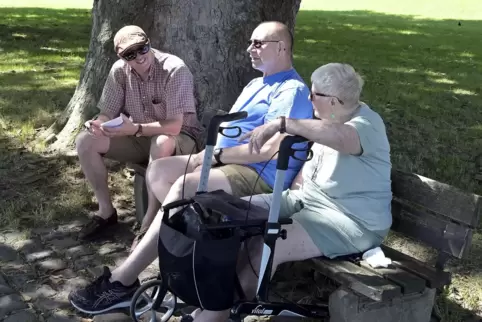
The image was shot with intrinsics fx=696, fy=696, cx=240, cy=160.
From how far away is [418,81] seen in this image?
9672mm

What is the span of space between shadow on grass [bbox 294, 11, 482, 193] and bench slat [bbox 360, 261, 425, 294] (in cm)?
258

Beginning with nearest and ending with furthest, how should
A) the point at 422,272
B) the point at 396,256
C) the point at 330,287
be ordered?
the point at 422,272
the point at 396,256
the point at 330,287

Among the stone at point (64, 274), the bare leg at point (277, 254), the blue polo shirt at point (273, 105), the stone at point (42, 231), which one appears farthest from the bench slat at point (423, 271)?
the stone at point (42, 231)

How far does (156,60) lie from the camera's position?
177 inches

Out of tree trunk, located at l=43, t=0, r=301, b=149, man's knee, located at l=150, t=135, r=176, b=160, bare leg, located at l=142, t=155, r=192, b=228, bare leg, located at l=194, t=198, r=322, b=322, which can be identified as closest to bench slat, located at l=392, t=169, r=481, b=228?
bare leg, located at l=194, t=198, r=322, b=322

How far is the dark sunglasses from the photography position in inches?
166

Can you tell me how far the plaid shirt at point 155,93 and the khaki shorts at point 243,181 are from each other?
0.70 m

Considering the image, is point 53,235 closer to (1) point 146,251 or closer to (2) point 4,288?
(2) point 4,288

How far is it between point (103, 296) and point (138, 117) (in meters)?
1.41

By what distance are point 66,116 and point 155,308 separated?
131 inches

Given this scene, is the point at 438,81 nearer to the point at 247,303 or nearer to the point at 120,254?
the point at 120,254

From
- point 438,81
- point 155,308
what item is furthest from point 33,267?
point 438,81

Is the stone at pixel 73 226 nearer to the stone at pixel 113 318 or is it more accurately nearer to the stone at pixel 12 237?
the stone at pixel 12 237

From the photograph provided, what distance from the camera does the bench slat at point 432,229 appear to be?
3.18m
